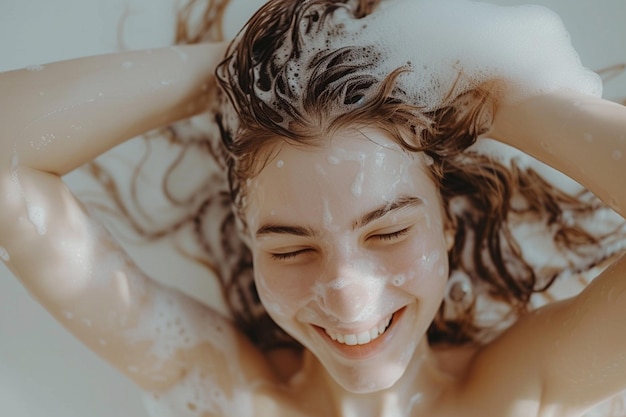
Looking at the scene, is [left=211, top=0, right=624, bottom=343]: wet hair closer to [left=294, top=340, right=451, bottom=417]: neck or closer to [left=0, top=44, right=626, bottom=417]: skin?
[left=0, top=44, right=626, bottom=417]: skin

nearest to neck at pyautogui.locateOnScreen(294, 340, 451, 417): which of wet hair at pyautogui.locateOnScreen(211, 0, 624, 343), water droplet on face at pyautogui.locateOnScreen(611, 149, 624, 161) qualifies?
wet hair at pyautogui.locateOnScreen(211, 0, 624, 343)

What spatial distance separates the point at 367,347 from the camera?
1.19 meters

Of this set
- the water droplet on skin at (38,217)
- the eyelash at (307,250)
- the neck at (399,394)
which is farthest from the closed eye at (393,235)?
the water droplet on skin at (38,217)

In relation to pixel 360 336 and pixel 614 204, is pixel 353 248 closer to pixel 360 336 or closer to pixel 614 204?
pixel 360 336

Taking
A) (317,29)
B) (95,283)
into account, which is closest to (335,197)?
(317,29)

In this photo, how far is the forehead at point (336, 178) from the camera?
1081mm

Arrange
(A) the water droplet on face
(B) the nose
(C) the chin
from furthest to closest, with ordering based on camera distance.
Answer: (C) the chin → (B) the nose → (A) the water droplet on face

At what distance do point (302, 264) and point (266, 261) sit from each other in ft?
0.19

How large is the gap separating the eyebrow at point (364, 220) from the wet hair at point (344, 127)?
0.27 ft

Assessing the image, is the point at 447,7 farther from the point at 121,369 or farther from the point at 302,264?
the point at 121,369

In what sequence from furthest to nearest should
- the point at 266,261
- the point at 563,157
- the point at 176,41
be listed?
1. the point at 176,41
2. the point at 266,261
3. the point at 563,157

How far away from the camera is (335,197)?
108 cm

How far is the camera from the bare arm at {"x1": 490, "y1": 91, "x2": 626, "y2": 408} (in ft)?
3.35

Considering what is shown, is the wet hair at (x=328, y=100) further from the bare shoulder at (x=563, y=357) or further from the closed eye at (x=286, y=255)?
the bare shoulder at (x=563, y=357)
